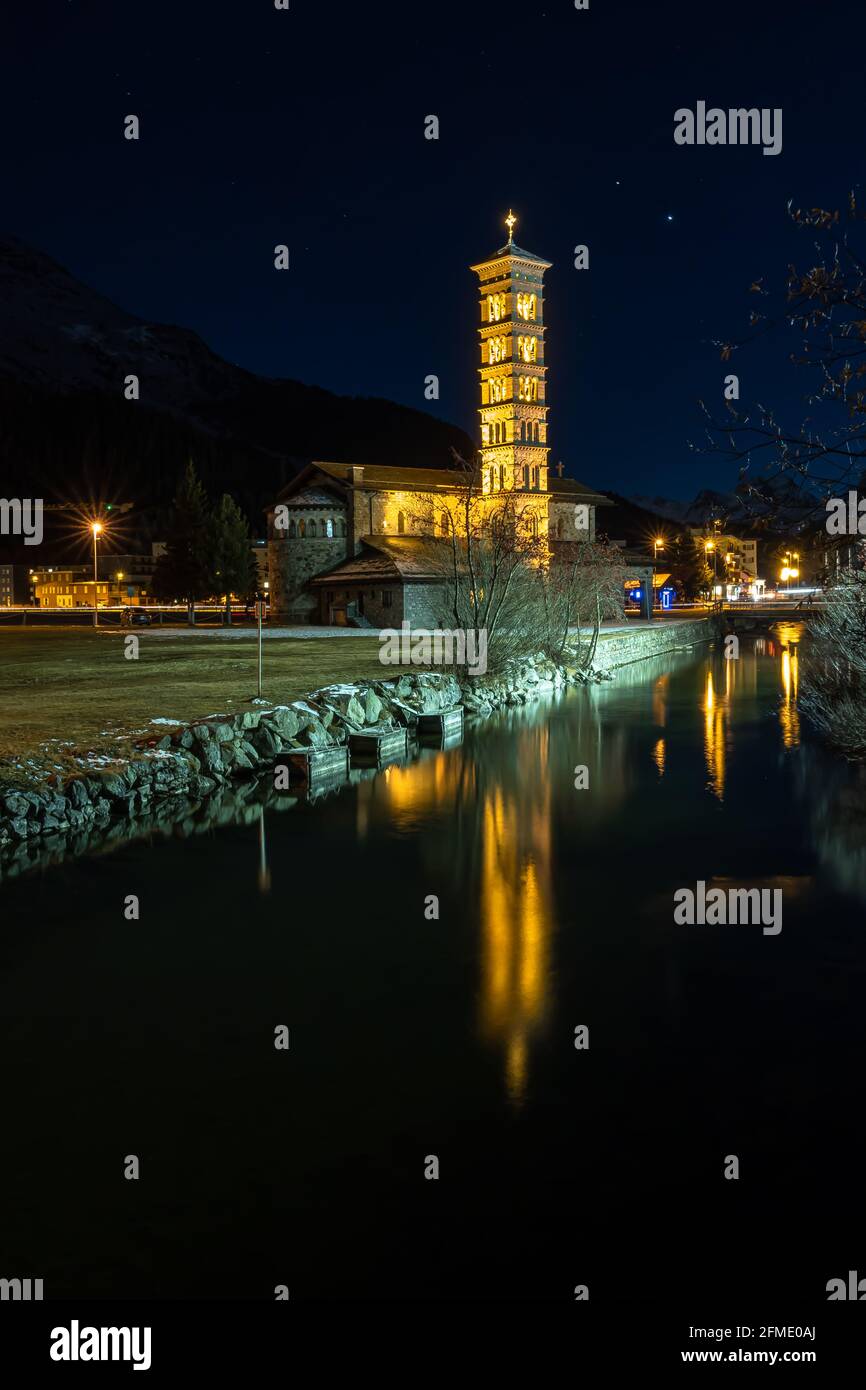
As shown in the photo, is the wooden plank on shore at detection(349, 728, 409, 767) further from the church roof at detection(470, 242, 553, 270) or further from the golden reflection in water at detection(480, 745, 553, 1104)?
the church roof at detection(470, 242, 553, 270)

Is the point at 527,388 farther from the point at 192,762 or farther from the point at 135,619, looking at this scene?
the point at 192,762

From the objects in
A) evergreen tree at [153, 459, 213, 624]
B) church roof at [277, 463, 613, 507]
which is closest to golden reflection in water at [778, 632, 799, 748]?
church roof at [277, 463, 613, 507]

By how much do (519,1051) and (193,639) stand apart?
158 ft

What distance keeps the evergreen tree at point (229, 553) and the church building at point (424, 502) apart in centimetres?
273

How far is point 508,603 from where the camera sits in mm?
45000

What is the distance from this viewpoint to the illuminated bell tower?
8706 cm

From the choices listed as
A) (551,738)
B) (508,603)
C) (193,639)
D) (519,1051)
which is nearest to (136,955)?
(519,1051)

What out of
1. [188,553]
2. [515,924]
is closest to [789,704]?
[515,924]

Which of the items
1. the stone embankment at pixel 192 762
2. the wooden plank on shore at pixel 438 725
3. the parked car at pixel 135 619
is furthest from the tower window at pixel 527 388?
the wooden plank on shore at pixel 438 725

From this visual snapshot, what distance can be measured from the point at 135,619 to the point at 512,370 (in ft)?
114

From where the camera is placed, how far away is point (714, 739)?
105 feet

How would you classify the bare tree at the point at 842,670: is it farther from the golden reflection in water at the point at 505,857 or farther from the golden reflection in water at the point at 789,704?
the golden reflection in water at the point at 505,857

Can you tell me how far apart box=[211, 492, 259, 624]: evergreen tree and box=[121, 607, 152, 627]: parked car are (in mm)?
5557
